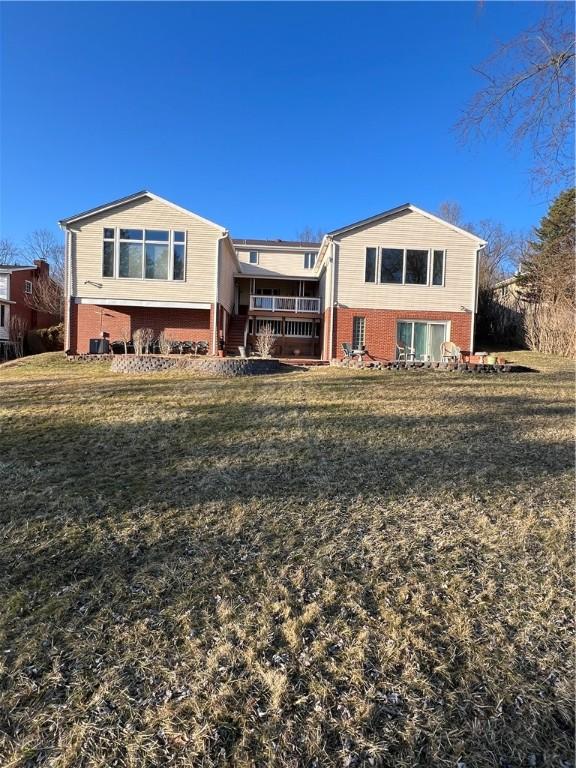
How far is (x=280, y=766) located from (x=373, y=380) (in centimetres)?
1117

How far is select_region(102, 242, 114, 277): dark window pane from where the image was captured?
1809cm

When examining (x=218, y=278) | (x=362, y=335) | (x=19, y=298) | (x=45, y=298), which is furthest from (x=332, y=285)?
(x=19, y=298)

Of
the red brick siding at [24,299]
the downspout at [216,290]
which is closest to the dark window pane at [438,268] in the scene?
the downspout at [216,290]

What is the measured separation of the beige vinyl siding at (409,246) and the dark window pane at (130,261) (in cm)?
810

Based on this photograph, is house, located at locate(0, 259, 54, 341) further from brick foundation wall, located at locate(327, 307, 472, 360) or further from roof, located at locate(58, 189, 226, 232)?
brick foundation wall, located at locate(327, 307, 472, 360)

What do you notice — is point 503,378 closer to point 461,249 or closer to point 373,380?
point 373,380

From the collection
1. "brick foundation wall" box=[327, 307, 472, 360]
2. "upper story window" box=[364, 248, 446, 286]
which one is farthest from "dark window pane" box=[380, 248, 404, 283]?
"brick foundation wall" box=[327, 307, 472, 360]

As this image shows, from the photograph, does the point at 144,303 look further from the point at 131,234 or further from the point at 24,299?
the point at 24,299

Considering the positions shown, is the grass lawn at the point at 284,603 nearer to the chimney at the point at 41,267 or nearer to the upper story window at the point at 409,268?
the upper story window at the point at 409,268

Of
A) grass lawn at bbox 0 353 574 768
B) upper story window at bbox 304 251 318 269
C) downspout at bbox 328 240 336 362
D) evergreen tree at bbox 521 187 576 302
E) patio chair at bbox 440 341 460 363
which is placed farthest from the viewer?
upper story window at bbox 304 251 318 269

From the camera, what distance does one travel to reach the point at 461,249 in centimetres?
1878

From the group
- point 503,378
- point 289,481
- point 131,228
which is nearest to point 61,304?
point 131,228

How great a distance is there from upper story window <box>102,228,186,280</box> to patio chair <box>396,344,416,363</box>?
950cm

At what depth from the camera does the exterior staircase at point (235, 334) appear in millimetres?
21594
